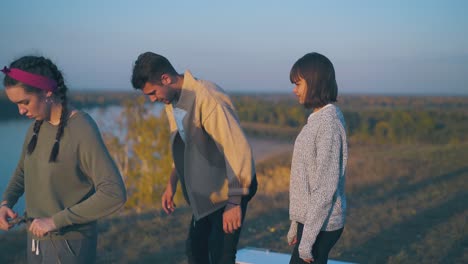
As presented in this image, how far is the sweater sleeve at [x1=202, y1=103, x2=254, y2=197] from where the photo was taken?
263 cm

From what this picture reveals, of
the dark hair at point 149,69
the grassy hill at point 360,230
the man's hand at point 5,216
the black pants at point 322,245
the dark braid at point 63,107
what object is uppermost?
the dark hair at point 149,69

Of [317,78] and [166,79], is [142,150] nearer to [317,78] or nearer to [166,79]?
[166,79]

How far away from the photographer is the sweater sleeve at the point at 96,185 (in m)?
2.00

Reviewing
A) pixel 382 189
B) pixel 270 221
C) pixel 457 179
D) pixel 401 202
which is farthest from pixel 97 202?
pixel 457 179

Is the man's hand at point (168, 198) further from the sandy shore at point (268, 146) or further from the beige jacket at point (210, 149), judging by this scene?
the sandy shore at point (268, 146)

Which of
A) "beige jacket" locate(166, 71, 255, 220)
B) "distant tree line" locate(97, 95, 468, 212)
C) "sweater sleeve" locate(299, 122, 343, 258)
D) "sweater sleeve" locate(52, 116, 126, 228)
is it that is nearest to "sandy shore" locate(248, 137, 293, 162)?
"distant tree line" locate(97, 95, 468, 212)

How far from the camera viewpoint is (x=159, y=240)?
573 cm

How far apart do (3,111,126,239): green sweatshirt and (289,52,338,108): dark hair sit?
41.1 inches

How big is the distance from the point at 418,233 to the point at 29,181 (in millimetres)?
5056

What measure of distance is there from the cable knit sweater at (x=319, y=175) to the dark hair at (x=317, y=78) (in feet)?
0.18

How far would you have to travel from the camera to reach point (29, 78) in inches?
80.1

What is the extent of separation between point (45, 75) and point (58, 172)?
15.9 inches

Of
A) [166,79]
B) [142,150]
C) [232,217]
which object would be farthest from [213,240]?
[142,150]

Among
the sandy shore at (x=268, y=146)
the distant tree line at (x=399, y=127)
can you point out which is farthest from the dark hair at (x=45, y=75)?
the sandy shore at (x=268, y=146)
